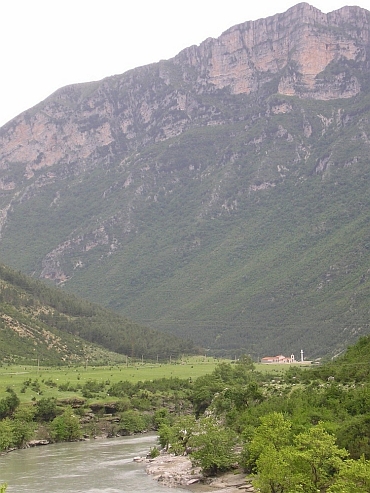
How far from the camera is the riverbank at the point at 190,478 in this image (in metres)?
65.1

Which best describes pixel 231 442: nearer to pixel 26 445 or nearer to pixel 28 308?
pixel 26 445

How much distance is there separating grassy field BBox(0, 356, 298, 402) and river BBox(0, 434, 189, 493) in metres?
16.0

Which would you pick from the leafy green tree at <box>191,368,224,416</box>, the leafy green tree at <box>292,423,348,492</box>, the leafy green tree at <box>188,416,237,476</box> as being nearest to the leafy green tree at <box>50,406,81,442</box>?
the leafy green tree at <box>191,368,224,416</box>

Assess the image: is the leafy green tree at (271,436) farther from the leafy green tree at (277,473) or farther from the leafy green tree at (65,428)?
the leafy green tree at (65,428)

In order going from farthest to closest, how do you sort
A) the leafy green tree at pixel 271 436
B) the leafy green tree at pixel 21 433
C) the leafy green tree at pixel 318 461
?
1. the leafy green tree at pixel 21 433
2. the leafy green tree at pixel 271 436
3. the leafy green tree at pixel 318 461

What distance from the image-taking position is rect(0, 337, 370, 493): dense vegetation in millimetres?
53344

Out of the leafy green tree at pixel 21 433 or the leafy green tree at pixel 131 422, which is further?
the leafy green tree at pixel 131 422

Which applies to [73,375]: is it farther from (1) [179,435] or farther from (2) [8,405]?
(1) [179,435]

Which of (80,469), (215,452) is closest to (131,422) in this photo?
(80,469)

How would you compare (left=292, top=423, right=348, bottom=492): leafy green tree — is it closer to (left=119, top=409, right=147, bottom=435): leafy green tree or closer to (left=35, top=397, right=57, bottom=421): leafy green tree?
(left=35, top=397, right=57, bottom=421): leafy green tree

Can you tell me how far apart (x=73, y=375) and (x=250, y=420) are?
6789 centimetres

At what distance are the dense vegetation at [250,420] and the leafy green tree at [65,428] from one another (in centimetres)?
14

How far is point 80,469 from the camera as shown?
81.2 metres

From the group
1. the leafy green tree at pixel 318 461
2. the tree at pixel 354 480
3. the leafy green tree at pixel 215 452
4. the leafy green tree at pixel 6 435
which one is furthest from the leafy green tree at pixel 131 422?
the tree at pixel 354 480
